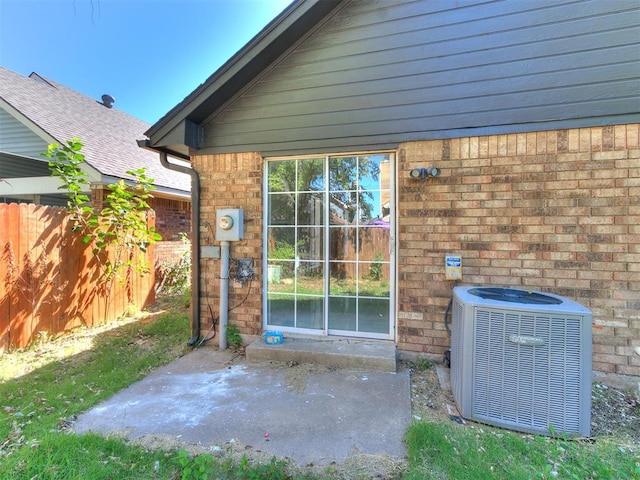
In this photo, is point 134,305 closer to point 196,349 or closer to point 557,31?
point 196,349

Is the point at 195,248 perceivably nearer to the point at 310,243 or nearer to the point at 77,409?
the point at 310,243

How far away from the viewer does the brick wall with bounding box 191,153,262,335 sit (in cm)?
433

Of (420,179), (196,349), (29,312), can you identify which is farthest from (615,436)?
(29,312)

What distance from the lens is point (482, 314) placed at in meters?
2.57

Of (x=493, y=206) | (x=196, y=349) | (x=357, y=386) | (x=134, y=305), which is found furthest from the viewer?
(x=134, y=305)

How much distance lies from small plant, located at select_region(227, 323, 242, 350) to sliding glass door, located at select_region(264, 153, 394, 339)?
1.32ft

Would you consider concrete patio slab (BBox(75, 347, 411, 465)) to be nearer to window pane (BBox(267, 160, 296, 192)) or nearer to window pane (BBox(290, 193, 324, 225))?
window pane (BBox(290, 193, 324, 225))

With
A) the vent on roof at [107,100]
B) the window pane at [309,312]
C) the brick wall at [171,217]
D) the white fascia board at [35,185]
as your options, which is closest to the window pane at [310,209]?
the window pane at [309,312]

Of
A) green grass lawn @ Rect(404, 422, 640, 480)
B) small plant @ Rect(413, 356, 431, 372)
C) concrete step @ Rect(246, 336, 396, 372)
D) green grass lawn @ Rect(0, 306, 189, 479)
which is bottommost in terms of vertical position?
green grass lawn @ Rect(0, 306, 189, 479)

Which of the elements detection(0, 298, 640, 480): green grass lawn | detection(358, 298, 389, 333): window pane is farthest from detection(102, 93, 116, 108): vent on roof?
detection(358, 298, 389, 333): window pane

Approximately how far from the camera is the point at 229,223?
4.20m

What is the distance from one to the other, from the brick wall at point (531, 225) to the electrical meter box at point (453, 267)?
0.28 feet

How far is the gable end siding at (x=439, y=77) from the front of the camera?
128 inches

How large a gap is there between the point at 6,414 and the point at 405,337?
153 inches
